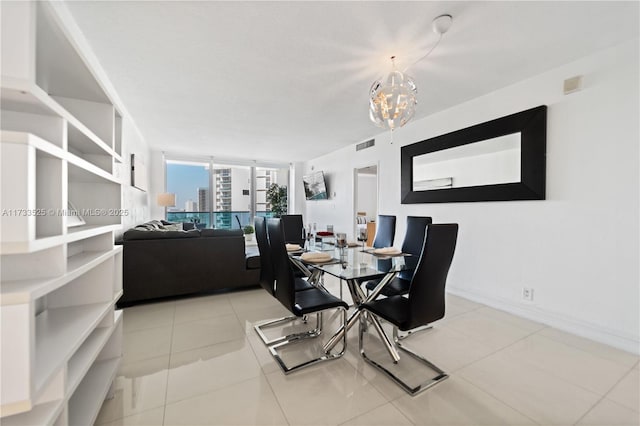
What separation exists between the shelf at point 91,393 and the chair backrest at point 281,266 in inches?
41.3

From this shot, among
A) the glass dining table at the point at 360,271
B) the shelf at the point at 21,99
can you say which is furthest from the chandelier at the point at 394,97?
the shelf at the point at 21,99

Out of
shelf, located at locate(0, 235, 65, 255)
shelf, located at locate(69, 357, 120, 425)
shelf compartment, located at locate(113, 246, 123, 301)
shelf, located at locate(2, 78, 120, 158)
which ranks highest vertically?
shelf, located at locate(2, 78, 120, 158)

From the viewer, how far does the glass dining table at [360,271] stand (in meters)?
1.92

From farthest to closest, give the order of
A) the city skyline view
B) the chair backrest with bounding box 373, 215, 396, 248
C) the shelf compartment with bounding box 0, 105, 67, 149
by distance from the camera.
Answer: the city skyline view
the chair backrest with bounding box 373, 215, 396, 248
the shelf compartment with bounding box 0, 105, 67, 149

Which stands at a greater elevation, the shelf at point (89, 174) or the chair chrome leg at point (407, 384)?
the shelf at point (89, 174)

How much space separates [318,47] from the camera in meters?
2.19

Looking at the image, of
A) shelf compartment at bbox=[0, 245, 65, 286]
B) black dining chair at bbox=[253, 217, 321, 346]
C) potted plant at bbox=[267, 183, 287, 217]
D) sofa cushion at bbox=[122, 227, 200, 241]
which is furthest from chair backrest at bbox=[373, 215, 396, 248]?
potted plant at bbox=[267, 183, 287, 217]

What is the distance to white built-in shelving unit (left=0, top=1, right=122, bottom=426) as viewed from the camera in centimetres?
72

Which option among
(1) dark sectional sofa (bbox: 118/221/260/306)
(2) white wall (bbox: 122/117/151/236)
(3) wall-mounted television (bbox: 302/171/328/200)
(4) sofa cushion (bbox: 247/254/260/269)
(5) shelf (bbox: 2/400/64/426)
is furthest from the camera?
(3) wall-mounted television (bbox: 302/171/328/200)

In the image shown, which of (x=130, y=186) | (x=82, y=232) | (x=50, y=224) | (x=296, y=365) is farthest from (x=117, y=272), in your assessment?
(x=130, y=186)

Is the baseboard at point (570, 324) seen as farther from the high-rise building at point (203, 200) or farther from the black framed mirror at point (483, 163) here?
the high-rise building at point (203, 200)

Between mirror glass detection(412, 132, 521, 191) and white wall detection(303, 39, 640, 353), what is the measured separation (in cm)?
28

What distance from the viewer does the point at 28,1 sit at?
74 cm

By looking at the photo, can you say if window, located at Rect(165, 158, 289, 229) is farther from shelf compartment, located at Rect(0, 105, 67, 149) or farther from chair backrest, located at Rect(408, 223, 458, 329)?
chair backrest, located at Rect(408, 223, 458, 329)
